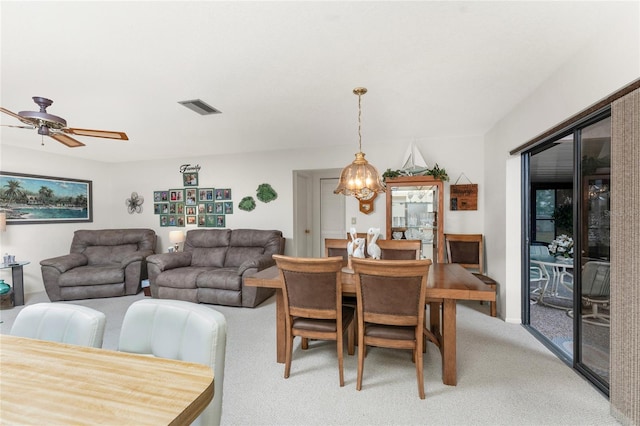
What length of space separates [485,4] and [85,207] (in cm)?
673

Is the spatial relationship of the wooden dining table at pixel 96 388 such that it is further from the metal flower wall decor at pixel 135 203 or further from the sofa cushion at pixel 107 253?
the metal flower wall decor at pixel 135 203

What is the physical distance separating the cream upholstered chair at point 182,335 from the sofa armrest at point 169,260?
3329mm

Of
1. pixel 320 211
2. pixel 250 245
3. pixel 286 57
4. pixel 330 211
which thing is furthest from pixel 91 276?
pixel 286 57

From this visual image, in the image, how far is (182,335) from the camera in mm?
1084

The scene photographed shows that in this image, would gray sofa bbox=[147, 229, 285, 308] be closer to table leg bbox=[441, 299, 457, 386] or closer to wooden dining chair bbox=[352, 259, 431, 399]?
wooden dining chair bbox=[352, 259, 431, 399]

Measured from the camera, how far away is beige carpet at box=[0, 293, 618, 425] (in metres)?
1.78

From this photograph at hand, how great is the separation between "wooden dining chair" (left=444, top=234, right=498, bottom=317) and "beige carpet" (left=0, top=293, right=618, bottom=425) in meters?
1.18

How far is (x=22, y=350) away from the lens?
3.30ft

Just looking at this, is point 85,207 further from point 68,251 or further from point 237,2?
point 237,2

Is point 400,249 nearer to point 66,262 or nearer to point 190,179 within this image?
point 190,179

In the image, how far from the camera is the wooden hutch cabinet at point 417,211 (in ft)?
13.5

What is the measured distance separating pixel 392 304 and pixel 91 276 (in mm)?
4543

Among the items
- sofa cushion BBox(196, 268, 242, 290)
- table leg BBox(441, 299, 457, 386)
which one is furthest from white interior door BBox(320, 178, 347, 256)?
table leg BBox(441, 299, 457, 386)

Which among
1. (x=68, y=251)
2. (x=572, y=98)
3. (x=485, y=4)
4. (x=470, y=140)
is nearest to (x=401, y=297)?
(x=485, y=4)
